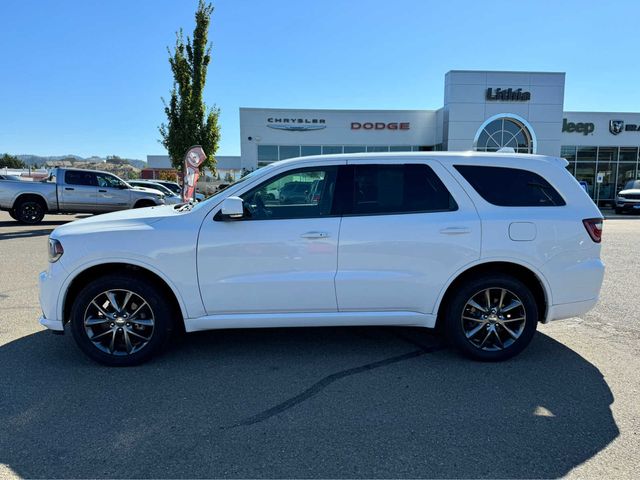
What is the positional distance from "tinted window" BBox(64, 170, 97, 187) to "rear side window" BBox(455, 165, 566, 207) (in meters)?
14.3

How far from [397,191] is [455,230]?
618 mm

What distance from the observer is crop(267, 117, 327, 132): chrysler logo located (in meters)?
26.9

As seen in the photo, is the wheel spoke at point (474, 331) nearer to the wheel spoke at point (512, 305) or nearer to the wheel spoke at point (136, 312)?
the wheel spoke at point (512, 305)

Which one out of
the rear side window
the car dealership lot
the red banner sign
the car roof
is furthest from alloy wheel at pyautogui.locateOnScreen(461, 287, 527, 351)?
the red banner sign

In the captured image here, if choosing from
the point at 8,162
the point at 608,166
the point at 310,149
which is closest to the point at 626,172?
the point at 608,166

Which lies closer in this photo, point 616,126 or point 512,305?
point 512,305

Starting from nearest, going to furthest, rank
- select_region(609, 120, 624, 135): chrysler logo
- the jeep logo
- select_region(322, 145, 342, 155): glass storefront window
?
select_region(322, 145, 342, 155): glass storefront window → the jeep logo → select_region(609, 120, 624, 135): chrysler logo

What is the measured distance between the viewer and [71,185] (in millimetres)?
15008

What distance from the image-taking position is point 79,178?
1517 centimetres

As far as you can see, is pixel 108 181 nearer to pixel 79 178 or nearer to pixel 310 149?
pixel 79 178

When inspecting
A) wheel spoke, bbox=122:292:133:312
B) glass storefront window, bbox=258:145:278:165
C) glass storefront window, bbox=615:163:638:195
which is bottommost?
wheel spoke, bbox=122:292:133:312

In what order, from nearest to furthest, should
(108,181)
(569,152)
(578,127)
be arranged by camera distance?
(108,181) < (578,127) < (569,152)

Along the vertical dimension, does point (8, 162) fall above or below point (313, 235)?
above

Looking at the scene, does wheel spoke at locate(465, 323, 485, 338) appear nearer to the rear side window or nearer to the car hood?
the rear side window
